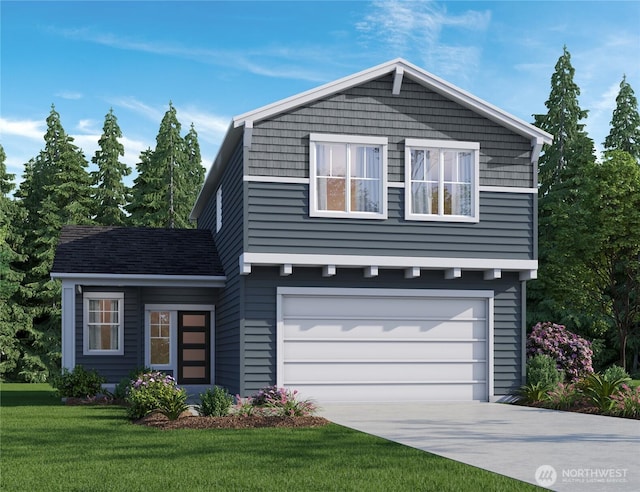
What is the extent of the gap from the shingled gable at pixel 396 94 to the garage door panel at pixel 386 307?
3507 mm

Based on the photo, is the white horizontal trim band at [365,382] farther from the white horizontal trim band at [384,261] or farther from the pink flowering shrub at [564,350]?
the white horizontal trim band at [384,261]

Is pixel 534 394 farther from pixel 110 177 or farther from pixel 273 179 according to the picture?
pixel 110 177

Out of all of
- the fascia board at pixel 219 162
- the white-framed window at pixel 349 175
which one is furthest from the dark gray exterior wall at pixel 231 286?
the white-framed window at pixel 349 175

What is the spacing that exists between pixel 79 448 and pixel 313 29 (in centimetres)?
1093

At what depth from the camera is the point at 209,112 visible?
84.3 ft

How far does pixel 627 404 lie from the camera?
48.4 ft

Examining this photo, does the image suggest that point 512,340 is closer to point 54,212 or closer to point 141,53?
point 141,53

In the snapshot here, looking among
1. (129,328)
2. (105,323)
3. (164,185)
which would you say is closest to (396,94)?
(129,328)

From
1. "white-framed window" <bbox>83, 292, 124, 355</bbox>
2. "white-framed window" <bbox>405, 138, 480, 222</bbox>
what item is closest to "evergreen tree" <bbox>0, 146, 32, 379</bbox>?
"white-framed window" <bbox>83, 292, 124, 355</bbox>

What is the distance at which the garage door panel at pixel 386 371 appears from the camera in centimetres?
1784

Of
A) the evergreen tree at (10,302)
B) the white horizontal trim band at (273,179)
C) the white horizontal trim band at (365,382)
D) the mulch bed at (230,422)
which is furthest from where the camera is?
the evergreen tree at (10,302)

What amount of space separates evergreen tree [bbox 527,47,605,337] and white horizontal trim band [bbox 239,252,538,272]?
13.3 meters

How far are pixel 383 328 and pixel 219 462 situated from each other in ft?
30.6

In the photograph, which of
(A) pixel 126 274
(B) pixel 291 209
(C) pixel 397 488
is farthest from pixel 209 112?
(C) pixel 397 488
